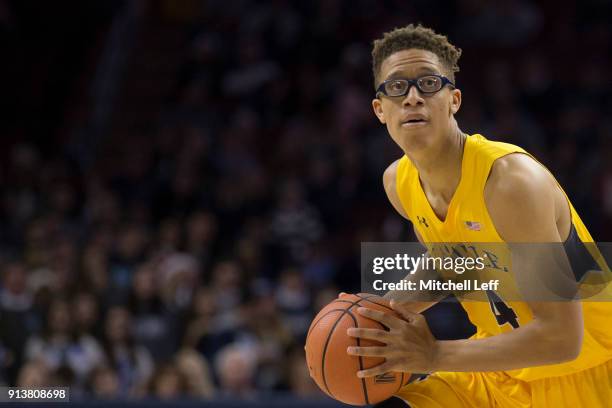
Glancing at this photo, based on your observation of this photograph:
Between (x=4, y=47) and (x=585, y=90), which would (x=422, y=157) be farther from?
(x=4, y=47)

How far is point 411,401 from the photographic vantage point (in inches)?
144

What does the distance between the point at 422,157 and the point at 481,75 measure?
700 cm

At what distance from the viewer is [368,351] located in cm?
334

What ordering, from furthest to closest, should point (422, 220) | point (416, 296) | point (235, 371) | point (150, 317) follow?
1. point (150, 317)
2. point (235, 371)
3. point (416, 296)
4. point (422, 220)

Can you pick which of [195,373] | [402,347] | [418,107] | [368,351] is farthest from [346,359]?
[195,373]

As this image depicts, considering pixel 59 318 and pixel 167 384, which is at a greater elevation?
pixel 59 318

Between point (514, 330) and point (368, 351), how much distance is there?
50cm

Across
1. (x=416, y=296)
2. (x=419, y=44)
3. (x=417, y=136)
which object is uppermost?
(x=419, y=44)

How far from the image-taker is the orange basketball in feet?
11.3

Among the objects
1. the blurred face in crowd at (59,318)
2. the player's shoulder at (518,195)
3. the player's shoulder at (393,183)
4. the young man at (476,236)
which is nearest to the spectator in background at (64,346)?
the blurred face in crowd at (59,318)

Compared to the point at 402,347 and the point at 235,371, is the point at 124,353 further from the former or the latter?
the point at 402,347

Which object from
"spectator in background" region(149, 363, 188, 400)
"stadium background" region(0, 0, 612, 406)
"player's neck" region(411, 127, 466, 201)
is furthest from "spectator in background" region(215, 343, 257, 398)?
"player's neck" region(411, 127, 466, 201)

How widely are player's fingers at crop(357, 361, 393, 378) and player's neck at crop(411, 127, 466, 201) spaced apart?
0.72 m

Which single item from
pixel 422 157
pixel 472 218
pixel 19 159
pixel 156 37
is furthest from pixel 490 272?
pixel 156 37
